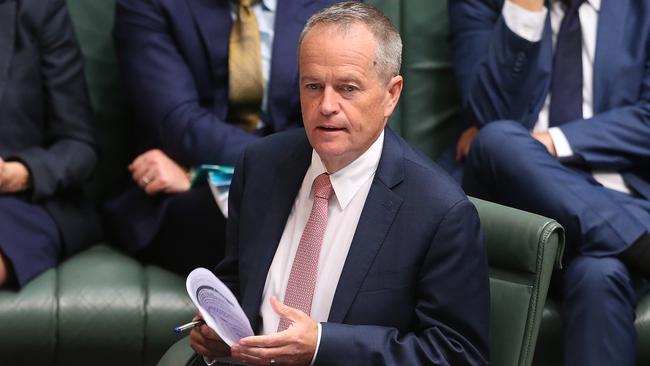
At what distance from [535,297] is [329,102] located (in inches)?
22.7

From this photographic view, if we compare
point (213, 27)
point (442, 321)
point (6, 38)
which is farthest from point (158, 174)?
point (442, 321)

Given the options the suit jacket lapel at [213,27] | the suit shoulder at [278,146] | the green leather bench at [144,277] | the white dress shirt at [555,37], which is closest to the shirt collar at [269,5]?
the suit jacket lapel at [213,27]

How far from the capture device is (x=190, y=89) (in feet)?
11.3

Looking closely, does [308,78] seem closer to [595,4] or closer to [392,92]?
[392,92]

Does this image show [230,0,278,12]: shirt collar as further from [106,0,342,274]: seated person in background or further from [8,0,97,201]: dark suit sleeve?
[8,0,97,201]: dark suit sleeve

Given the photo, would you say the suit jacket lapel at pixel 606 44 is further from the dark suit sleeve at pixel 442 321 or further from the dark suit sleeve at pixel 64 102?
the dark suit sleeve at pixel 64 102

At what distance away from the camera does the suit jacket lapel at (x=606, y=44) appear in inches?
132

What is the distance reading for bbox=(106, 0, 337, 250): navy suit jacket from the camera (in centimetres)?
342

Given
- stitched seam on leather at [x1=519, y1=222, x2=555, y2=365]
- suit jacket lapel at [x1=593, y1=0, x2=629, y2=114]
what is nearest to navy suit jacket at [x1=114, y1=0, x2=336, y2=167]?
suit jacket lapel at [x1=593, y1=0, x2=629, y2=114]

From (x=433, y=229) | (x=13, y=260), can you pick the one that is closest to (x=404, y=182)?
(x=433, y=229)

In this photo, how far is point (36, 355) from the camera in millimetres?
3049

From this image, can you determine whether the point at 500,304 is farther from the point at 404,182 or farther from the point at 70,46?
the point at 70,46

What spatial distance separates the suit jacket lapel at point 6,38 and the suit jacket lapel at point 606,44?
1670mm

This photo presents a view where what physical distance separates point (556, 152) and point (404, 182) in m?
1.09
